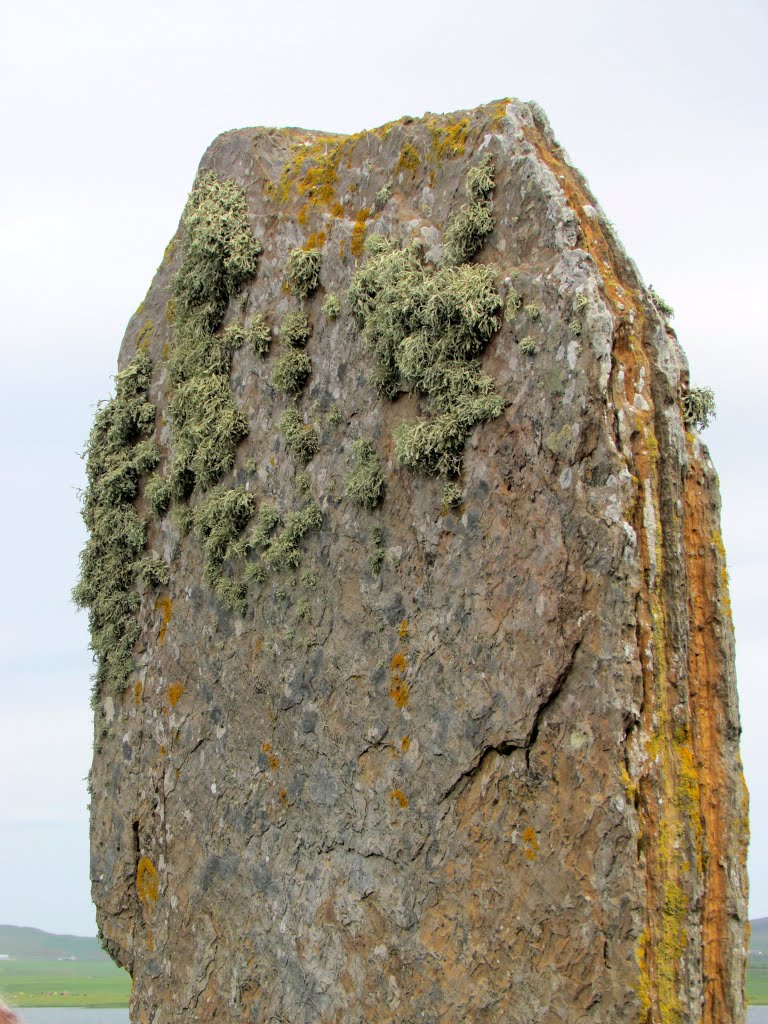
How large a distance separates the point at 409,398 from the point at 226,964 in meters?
3.52

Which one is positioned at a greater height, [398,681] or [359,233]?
[359,233]

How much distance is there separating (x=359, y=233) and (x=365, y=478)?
1.54 meters

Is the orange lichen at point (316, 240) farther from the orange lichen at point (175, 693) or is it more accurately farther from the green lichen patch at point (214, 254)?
the orange lichen at point (175, 693)

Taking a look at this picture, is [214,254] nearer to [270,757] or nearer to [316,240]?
[316,240]

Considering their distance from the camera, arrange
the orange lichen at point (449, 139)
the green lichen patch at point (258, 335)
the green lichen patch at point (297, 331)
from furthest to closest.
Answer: the green lichen patch at point (258, 335)
the green lichen patch at point (297, 331)
the orange lichen at point (449, 139)

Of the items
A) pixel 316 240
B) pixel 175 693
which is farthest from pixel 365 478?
pixel 175 693

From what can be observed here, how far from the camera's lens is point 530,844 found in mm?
6047

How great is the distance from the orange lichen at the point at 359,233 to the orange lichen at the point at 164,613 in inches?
102

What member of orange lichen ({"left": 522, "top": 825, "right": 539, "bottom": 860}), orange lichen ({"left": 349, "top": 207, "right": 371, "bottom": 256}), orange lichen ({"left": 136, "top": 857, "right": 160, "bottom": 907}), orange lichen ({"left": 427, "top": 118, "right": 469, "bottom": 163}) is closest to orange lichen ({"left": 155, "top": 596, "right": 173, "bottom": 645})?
orange lichen ({"left": 136, "top": 857, "right": 160, "bottom": 907})

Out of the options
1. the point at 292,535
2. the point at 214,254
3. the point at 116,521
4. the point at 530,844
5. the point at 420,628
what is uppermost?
the point at 214,254

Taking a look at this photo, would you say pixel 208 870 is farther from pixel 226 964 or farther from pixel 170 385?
pixel 170 385

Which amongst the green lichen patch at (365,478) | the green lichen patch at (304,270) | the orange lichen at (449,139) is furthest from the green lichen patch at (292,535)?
the orange lichen at (449,139)

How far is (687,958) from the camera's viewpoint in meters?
5.96

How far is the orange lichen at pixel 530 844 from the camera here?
19.8 ft
